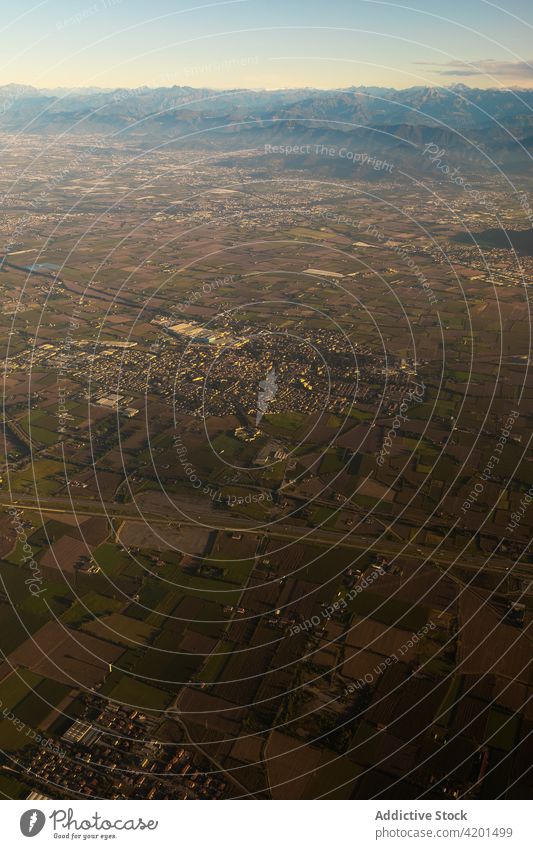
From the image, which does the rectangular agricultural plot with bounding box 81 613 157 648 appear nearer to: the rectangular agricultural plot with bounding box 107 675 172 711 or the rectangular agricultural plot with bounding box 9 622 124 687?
the rectangular agricultural plot with bounding box 9 622 124 687

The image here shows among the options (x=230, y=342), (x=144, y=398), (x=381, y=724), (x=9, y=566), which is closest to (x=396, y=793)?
(x=381, y=724)

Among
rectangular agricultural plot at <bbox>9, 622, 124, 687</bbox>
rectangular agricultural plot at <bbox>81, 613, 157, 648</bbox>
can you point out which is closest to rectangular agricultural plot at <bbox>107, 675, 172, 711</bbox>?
rectangular agricultural plot at <bbox>9, 622, 124, 687</bbox>

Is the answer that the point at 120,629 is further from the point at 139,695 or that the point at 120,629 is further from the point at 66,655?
the point at 139,695

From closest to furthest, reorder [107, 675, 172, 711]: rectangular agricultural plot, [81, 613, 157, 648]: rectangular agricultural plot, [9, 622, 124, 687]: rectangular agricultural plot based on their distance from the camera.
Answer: [107, 675, 172, 711]: rectangular agricultural plot, [9, 622, 124, 687]: rectangular agricultural plot, [81, 613, 157, 648]: rectangular agricultural plot

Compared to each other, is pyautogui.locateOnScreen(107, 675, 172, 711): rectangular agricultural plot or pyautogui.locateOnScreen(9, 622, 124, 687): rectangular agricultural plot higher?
pyautogui.locateOnScreen(9, 622, 124, 687): rectangular agricultural plot

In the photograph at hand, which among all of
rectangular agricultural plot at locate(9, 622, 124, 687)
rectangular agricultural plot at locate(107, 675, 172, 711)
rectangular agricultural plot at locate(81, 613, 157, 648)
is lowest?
rectangular agricultural plot at locate(107, 675, 172, 711)

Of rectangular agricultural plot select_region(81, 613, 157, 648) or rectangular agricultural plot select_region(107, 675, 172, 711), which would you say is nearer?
rectangular agricultural plot select_region(107, 675, 172, 711)

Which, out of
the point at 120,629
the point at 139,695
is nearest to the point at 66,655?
the point at 120,629

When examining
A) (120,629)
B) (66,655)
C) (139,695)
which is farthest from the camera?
(120,629)

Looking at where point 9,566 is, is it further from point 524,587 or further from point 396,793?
point 524,587
